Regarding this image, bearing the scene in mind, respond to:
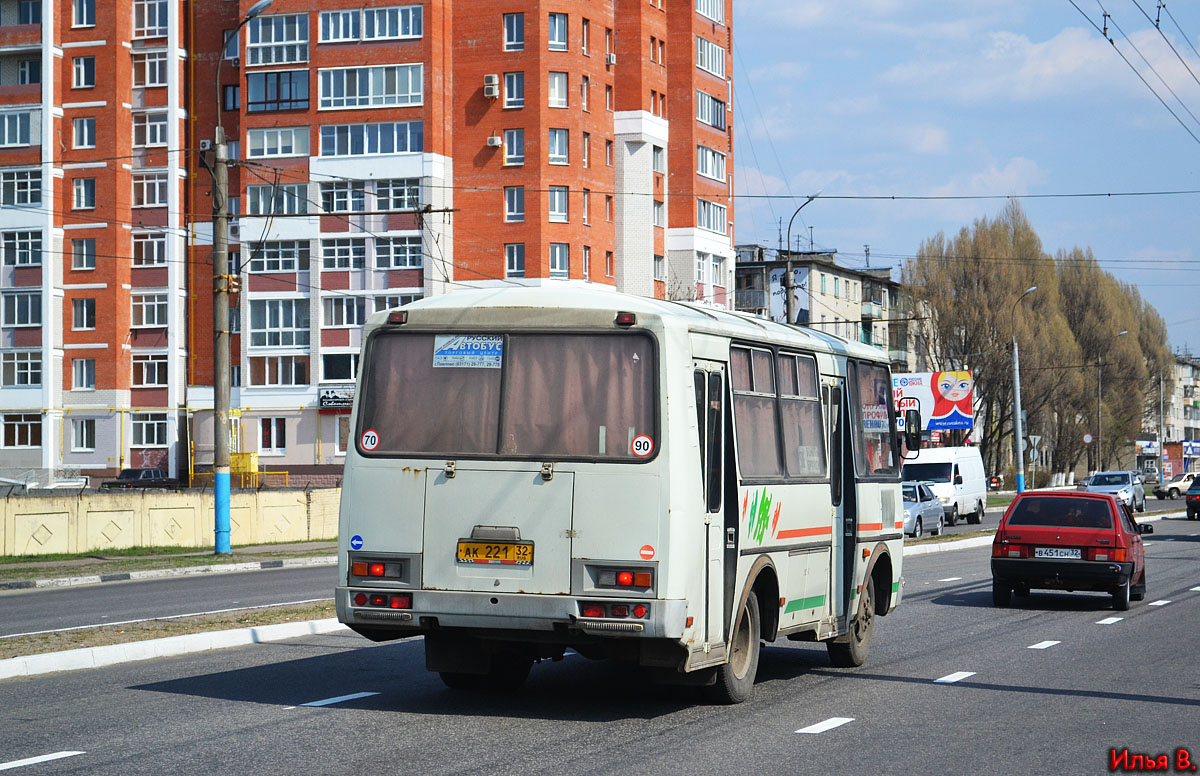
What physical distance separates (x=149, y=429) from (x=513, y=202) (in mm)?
20919

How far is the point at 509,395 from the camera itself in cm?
1003

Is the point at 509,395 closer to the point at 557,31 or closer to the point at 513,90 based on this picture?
the point at 513,90

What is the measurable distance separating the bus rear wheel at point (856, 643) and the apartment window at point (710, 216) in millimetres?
63974

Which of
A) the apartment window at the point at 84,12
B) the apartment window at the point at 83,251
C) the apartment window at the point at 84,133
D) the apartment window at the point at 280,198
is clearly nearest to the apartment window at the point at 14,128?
the apartment window at the point at 84,133

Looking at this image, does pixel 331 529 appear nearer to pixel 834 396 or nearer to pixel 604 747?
pixel 834 396

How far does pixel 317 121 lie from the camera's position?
70250 mm

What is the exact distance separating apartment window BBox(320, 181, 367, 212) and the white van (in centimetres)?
3122

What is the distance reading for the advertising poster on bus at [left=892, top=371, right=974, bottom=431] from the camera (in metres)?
60.0

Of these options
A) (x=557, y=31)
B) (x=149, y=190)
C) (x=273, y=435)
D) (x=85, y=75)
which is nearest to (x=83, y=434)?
(x=273, y=435)

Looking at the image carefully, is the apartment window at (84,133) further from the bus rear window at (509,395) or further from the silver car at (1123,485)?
the bus rear window at (509,395)

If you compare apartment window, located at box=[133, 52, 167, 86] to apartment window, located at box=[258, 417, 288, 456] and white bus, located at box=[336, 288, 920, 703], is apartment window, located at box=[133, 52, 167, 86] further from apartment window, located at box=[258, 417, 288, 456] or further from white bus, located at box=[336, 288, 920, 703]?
white bus, located at box=[336, 288, 920, 703]

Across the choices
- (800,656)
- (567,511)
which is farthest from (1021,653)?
(567,511)

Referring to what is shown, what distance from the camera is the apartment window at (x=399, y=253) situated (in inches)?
2741

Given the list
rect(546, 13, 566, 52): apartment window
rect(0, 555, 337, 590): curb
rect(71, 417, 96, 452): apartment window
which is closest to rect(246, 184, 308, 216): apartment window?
rect(71, 417, 96, 452): apartment window
